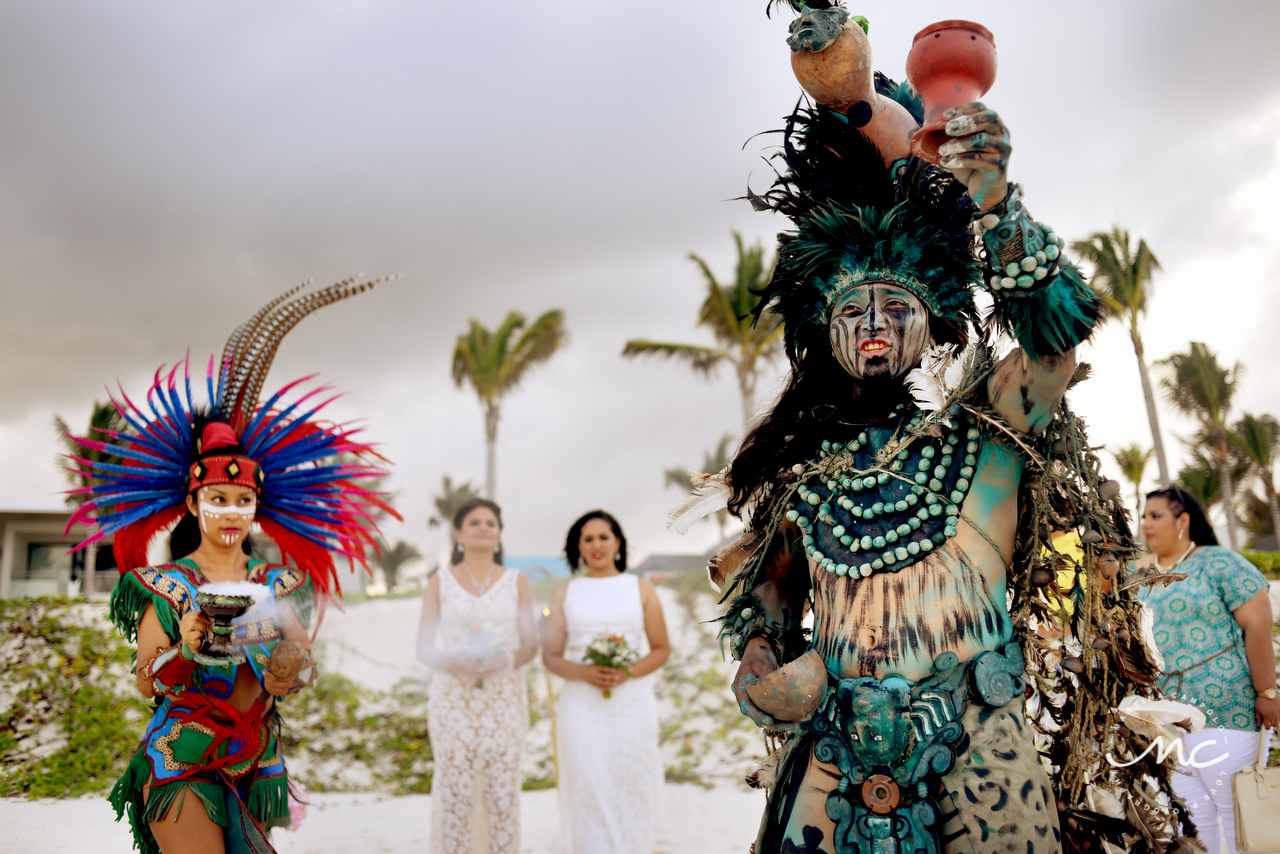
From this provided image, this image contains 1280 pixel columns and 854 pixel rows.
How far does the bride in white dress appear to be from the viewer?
199 inches

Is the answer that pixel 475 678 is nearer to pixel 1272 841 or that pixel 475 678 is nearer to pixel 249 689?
pixel 249 689

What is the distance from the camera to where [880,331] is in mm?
2205

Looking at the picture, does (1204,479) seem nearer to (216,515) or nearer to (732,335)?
(732,335)

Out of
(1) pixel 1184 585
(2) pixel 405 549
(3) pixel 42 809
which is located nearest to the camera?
(1) pixel 1184 585

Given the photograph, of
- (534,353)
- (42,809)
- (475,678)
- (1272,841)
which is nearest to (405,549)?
(534,353)

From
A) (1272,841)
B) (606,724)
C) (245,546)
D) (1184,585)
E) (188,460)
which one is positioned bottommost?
(1272,841)

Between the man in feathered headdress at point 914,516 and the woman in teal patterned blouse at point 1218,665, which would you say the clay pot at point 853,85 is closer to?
the man in feathered headdress at point 914,516

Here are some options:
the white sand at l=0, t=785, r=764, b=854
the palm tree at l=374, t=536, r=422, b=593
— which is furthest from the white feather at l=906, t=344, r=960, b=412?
the palm tree at l=374, t=536, r=422, b=593

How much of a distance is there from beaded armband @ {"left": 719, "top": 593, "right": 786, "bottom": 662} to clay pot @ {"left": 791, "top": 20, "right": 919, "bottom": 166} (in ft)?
4.02

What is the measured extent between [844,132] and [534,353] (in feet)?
63.1

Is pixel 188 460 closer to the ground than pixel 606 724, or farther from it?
farther from it

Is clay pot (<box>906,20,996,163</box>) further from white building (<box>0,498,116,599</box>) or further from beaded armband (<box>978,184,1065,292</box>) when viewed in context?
white building (<box>0,498,116,599</box>)

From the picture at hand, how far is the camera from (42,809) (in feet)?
26.2

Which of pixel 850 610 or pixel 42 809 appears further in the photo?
pixel 42 809
